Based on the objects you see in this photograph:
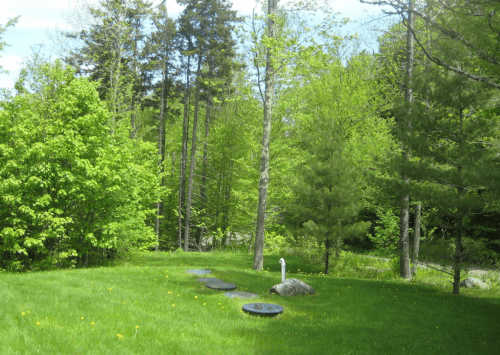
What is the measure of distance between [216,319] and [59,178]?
7.85 m

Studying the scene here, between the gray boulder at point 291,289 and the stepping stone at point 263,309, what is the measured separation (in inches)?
49.5

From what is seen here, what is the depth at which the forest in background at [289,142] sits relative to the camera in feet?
30.2

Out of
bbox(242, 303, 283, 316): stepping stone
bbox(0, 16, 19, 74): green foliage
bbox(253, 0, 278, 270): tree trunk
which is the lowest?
bbox(242, 303, 283, 316): stepping stone

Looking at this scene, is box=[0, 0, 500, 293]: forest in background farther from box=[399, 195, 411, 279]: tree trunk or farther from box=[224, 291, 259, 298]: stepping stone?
box=[224, 291, 259, 298]: stepping stone

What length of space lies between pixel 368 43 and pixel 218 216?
586 inches

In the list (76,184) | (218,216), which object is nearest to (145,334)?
(76,184)

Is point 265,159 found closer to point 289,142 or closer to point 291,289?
point 291,289

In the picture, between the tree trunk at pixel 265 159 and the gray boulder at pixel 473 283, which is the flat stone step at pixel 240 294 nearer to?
the tree trunk at pixel 265 159

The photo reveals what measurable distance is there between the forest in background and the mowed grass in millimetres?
2046

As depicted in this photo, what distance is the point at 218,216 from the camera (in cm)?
2380

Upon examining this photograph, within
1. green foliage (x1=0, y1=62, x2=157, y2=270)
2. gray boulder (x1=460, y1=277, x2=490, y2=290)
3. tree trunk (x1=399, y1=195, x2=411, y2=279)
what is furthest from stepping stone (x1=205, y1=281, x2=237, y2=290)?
gray boulder (x1=460, y1=277, x2=490, y2=290)

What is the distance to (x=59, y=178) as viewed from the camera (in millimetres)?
11867

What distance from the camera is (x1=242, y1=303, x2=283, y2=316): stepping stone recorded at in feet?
23.3

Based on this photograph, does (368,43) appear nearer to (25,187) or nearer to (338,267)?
(338,267)
